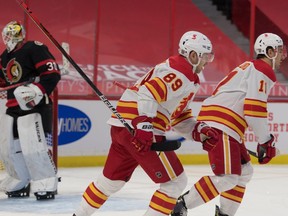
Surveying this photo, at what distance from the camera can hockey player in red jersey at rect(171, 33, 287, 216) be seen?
464cm

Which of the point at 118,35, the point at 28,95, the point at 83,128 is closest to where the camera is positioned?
the point at 28,95

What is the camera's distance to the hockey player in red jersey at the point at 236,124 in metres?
4.64

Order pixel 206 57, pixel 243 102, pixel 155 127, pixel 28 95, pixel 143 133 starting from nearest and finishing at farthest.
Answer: pixel 143 133 → pixel 155 127 → pixel 206 57 → pixel 243 102 → pixel 28 95

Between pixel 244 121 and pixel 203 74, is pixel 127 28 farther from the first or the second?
pixel 244 121

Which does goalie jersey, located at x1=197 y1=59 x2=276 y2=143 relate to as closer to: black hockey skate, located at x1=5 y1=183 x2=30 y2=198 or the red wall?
black hockey skate, located at x1=5 y1=183 x2=30 y2=198

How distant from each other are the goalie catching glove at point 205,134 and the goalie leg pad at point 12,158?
1885mm

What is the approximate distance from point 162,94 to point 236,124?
2.31 feet

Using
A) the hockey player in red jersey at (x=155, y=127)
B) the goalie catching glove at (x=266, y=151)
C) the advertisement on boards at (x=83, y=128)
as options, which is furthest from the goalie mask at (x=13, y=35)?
the advertisement on boards at (x=83, y=128)

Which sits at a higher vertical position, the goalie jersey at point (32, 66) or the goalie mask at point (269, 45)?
the goalie mask at point (269, 45)

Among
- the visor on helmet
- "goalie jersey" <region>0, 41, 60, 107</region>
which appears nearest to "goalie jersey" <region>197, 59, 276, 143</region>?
the visor on helmet

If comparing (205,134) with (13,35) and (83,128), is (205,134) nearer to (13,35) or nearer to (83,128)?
(13,35)

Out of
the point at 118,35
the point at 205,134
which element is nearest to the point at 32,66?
the point at 205,134

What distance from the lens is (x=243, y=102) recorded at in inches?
189

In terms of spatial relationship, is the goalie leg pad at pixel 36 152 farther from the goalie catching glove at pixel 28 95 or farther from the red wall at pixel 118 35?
the red wall at pixel 118 35
